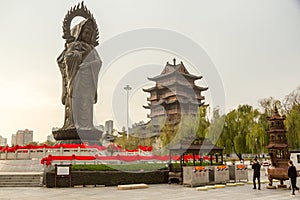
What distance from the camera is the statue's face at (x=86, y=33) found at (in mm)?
24672

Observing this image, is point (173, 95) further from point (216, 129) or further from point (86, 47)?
point (86, 47)

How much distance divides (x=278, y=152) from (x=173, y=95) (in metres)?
41.5

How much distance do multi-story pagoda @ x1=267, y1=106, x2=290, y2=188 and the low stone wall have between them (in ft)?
16.9

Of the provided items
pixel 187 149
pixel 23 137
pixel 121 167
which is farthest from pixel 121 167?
pixel 23 137

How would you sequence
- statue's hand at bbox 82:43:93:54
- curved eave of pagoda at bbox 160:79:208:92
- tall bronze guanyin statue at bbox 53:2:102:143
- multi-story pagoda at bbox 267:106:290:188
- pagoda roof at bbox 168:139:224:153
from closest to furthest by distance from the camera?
multi-story pagoda at bbox 267:106:290:188 → pagoda roof at bbox 168:139:224:153 → tall bronze guanyin statue at bbox 53:2:102:143 → statue's hand at bbox 82:43:93:54 → curved eave of pagoda at bbox 160:79:208:92

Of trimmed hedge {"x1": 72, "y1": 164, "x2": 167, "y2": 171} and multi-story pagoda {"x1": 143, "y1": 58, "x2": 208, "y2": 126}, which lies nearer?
trimmed hedge {"x1": 72, "y1": 164, "x2": 167, "y2": 171}

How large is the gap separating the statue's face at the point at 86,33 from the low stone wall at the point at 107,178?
12.9 meters

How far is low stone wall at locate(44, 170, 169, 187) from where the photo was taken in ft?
46.9

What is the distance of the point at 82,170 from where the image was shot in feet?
48.7

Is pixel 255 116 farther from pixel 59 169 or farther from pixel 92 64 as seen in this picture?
pixel 59 169

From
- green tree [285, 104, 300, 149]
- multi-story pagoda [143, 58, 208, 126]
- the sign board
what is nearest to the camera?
the sign board

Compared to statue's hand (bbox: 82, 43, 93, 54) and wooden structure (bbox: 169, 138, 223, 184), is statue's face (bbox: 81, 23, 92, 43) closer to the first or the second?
statue's hand (bbox: 82, 43, 93, 54)

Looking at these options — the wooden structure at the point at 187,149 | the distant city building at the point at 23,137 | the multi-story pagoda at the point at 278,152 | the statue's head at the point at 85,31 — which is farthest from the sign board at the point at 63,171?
the distant city building at the point at 23,137

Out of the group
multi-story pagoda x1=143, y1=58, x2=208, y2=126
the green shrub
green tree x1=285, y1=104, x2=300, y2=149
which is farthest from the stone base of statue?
multi-story pagoda x1=143, y1=58, x2=208, y2=126
